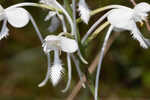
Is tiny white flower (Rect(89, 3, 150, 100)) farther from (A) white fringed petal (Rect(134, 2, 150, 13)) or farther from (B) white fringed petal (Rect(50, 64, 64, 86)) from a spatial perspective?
(B) white fringed petal (Rect(50, 64, 64, 86))

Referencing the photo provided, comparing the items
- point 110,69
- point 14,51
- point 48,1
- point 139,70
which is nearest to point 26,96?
point 14,51

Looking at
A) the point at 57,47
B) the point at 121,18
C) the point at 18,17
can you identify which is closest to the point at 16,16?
the point at 18,17

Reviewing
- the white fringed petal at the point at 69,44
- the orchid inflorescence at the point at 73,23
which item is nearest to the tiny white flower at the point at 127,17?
the orchid inflorescence at the point at 73,23

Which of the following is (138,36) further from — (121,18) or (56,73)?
(56,73)

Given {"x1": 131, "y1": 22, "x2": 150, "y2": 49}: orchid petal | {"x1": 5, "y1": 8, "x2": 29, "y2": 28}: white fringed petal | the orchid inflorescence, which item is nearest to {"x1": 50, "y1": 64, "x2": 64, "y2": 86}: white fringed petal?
the orchid inflorescence

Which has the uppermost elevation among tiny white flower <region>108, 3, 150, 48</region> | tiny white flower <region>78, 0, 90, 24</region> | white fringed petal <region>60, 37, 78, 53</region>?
tiny white flower <region>78, 0, 90, 24</region>

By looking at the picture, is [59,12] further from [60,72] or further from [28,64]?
[28,64]

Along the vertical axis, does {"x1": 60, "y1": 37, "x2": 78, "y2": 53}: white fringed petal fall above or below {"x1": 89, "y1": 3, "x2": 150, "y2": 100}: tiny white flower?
below
